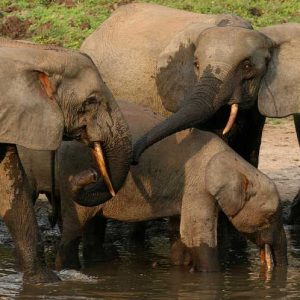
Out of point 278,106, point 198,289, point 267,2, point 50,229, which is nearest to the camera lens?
point 198,289

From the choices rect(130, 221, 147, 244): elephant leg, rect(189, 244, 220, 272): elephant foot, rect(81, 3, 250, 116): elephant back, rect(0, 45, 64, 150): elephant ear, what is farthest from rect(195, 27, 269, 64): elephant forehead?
rect(0, 45, 64, 150): elephant ear

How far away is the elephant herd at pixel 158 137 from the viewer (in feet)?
28.7

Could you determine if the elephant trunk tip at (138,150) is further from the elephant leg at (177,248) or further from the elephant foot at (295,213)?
the elephant foot at (295,213)

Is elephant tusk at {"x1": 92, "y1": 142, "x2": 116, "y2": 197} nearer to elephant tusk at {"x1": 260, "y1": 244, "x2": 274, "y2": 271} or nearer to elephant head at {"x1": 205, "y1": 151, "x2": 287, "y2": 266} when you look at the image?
elephant head at {"x1": 205, "y1": 151, "x2": 287, "y2": 266}

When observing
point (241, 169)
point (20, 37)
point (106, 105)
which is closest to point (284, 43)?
point (241, 169)

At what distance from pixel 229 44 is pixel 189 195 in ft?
4.43

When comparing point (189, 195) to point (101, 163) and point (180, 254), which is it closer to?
point (180, 254)

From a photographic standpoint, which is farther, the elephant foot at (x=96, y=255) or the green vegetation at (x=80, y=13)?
the green vegetation at (x=80, y=13)

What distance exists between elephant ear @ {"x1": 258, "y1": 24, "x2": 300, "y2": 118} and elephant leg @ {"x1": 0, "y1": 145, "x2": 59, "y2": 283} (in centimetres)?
235

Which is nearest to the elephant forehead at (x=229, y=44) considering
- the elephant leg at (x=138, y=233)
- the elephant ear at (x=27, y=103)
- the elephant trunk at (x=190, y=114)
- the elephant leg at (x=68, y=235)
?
the elephant trunk at (x=190, y=114)

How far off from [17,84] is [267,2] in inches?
378

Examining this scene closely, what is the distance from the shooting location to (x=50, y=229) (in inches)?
455

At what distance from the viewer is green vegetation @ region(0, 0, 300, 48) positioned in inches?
657

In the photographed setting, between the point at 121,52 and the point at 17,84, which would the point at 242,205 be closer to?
the point at 17,84
